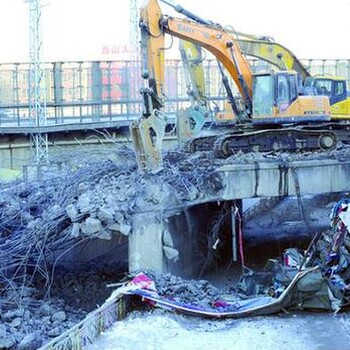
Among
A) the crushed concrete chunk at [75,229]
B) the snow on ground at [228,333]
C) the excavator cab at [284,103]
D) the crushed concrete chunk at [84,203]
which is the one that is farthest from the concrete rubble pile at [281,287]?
the excavator cab at [284,103]

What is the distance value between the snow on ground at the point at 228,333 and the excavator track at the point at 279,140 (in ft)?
19.0

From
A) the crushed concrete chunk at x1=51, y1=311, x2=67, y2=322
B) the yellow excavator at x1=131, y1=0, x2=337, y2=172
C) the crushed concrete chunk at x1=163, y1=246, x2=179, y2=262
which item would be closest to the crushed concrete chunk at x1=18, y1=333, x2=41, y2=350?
the crushed concrete chunk at x1=51, y1=311, x2=67, y2=322

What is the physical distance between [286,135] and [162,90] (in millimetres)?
3531

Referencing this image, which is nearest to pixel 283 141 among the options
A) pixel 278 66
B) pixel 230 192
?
pixel 278 66

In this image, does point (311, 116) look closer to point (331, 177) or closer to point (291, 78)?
point (291, 78)

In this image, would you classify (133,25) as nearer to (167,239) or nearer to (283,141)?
(283,141)

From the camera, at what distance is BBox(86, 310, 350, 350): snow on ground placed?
7.44 meters

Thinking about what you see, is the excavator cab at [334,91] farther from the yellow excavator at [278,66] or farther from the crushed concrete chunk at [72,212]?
the crushed concrete chunk at [72,212]

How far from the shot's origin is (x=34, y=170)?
46.9 feet

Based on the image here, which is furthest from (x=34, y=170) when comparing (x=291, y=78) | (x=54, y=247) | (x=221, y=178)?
(x=291, y=78)

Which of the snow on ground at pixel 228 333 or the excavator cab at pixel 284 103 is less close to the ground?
the excavator cab at pixel 284 103

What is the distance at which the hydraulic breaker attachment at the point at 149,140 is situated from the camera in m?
10.8

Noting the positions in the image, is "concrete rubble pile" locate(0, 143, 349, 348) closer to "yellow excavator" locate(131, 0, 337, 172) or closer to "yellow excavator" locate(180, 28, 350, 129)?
"yellow excavator" locate(131, 0, 337, 172)

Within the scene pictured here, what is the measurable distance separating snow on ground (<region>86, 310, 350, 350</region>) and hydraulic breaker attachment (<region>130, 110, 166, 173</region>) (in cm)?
309
